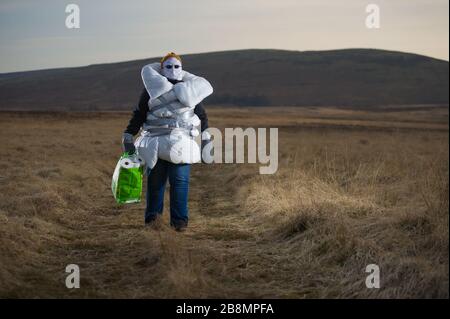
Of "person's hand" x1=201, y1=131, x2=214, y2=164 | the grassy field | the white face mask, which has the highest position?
the white face mask

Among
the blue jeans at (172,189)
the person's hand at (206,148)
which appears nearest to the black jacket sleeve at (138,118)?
the blue jeans at (172,189)

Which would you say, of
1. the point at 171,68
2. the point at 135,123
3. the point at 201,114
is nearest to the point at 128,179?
the point at 135,123

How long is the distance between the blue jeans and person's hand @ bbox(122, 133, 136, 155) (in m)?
0.33

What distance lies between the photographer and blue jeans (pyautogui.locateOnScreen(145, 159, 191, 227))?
7.24 m

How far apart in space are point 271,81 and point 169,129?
376ft

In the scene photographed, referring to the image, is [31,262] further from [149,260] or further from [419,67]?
[419,67]

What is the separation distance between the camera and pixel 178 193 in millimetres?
7242

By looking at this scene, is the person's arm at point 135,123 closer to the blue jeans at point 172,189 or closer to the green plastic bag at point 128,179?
the green plastic bag at point 128,179

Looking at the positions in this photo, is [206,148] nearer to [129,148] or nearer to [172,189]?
[172,189]

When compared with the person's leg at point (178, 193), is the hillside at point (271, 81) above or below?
above

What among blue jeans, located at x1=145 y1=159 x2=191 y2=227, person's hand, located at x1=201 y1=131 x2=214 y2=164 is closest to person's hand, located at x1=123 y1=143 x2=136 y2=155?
blue jeans, located at x1=145 y1=159 x2=191 y2=227

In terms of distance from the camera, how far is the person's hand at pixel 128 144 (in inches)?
286

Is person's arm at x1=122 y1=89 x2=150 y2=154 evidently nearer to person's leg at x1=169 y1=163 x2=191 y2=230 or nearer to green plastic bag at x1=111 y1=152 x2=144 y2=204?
green plastic bag at x1=111 y1=152 x2=144 y2=204
